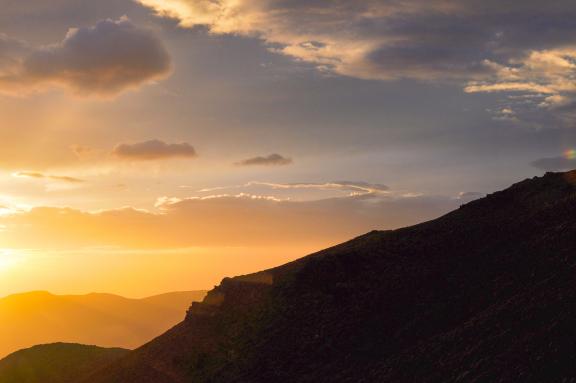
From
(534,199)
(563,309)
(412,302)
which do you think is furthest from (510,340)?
(534,199)

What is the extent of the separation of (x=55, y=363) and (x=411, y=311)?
52541 millimetres

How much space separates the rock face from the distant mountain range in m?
0.14

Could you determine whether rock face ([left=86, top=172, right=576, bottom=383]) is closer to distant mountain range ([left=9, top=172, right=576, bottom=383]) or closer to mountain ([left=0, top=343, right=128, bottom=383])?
distant mountain range ([left=9, top=172, right=576, bottom=383])

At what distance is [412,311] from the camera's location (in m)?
50.5

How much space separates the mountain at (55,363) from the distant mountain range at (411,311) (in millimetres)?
8691

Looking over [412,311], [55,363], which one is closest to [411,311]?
[412,311]

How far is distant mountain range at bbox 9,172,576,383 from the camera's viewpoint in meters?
37.3

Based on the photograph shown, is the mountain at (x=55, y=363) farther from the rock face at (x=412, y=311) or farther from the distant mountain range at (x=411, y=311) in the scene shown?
the rock face at (x=412, y=311)

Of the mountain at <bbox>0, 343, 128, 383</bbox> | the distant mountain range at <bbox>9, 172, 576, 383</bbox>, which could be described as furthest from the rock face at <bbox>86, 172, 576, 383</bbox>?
the mountain at <bbox>0, 343, 128, 383</bbox>

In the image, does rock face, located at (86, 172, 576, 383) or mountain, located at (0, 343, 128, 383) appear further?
mountain, located at (0, 343, 128, 383)

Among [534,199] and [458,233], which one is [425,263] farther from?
[534,199]

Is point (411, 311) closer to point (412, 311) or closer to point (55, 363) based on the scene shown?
point (412, 311)

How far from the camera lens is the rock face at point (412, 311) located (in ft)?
122

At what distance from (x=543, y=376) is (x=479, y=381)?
364 cm
